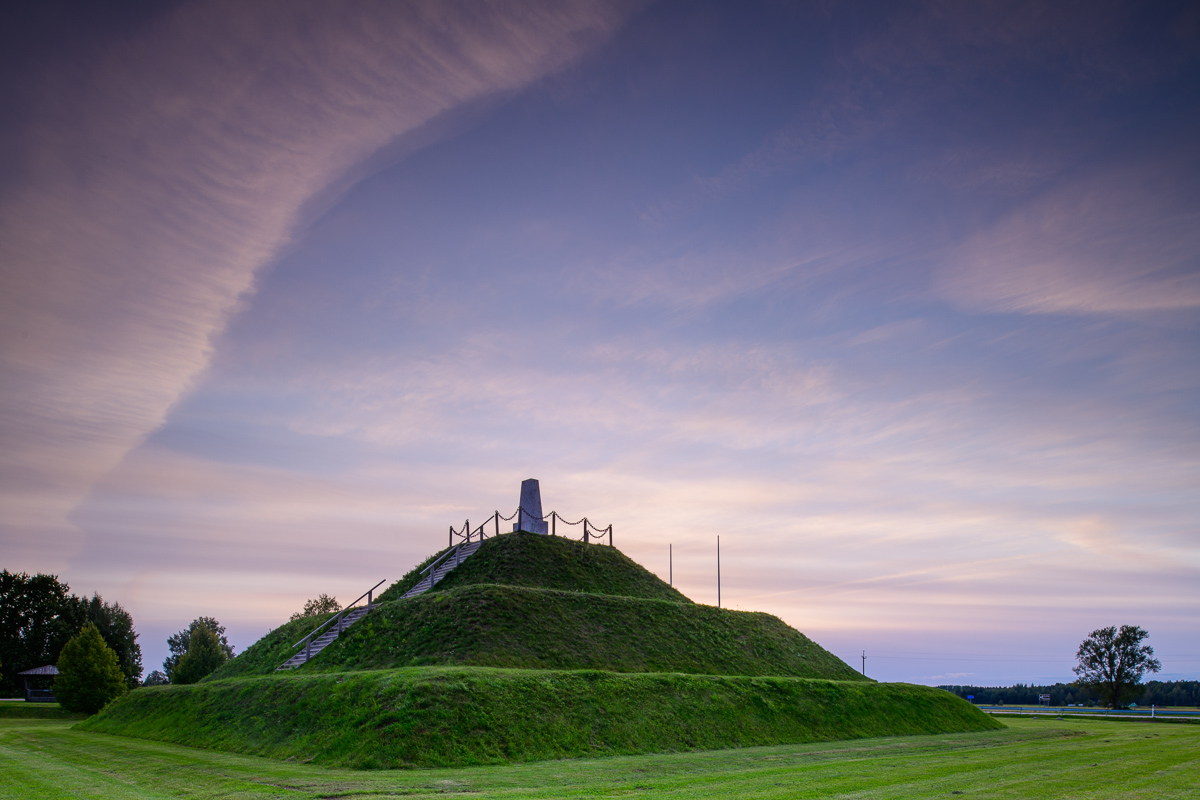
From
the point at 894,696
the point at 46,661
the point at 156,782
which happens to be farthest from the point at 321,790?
the point at 46,661

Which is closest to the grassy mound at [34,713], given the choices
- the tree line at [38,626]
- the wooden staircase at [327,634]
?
the tree line at [38,626]

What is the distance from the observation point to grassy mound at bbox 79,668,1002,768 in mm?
22484

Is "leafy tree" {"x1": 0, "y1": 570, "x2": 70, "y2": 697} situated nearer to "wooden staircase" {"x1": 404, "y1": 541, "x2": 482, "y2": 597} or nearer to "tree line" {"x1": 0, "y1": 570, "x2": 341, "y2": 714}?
"tree line" {"x1": 0, "y1": 570, "x2": 341, "y2": 714}

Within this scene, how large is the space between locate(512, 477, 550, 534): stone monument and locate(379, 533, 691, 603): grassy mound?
1.51 meters

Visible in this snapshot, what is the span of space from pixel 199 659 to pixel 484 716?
2267 inches

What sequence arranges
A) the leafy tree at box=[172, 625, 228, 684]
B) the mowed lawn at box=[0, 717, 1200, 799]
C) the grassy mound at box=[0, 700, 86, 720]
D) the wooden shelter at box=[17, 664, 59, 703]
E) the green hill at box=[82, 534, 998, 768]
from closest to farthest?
the mowed lawn at box=[0, 717, 1200, 799]
the green hill at box=[82, 534, 998, 768]
the grassy mound at box=[0, 700, 86, 720]
the leafy tree at box=[172, 625, 228, 684]
the wooden shelter at box=[17, 664, 59, 703]

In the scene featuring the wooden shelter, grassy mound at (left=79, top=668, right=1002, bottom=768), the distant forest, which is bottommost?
the distant forest

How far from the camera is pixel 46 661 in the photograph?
81875 mm

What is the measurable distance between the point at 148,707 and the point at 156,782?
20.6 metres

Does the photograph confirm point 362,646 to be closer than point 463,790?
No

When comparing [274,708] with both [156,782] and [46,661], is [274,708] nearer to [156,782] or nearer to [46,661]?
[156,782]

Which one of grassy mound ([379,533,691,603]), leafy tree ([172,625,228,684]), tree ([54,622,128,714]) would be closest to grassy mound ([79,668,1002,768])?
grassy mound ([379,533,691,603])

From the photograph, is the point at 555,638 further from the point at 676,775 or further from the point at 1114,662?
the point at 1114,662

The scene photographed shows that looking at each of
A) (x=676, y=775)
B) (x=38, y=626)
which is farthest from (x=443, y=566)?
(x=38, y=626)
